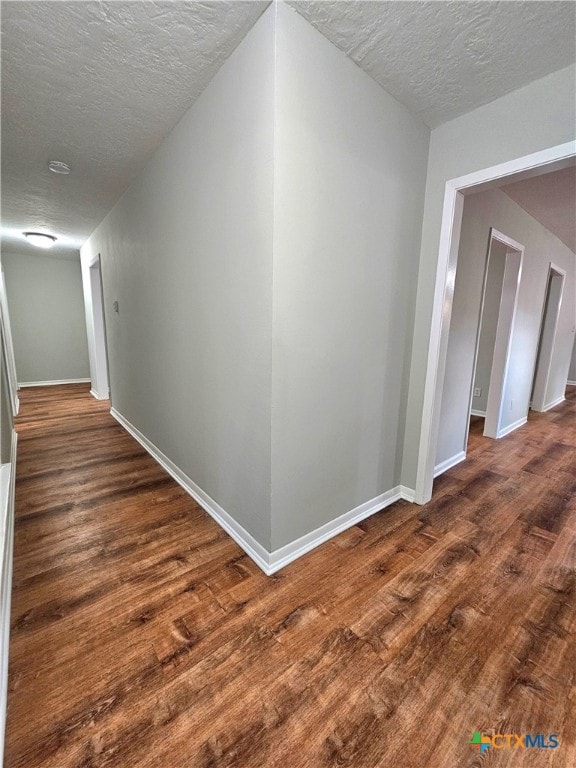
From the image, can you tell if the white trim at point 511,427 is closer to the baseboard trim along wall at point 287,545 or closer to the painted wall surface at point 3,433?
the baseboard trim along wall at point 287,545

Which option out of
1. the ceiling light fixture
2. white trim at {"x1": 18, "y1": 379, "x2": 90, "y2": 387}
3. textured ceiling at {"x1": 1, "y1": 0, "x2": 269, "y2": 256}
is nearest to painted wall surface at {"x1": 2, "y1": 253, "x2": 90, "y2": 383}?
white trim at {"x1": 18, "y1": 379, "x2": 90, "y2": 387}

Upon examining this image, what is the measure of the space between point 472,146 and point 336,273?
1.18m

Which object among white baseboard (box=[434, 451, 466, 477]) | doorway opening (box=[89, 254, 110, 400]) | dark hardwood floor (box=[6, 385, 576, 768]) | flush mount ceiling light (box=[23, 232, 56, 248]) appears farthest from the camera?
doorway opening (box=[89, 254, 110, 400])

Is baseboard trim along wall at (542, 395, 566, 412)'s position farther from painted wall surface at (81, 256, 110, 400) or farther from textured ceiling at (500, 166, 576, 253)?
painted wall surface at (81, 256, 110, 400)

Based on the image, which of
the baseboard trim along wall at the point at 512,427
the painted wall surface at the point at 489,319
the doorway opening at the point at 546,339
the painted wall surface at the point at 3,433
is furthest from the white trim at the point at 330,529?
the doorway opening at the point at 546,339

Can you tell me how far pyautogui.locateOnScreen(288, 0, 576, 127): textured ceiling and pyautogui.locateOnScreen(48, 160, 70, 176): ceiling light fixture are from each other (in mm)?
2287

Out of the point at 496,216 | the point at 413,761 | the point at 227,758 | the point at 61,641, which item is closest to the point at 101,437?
the point at 61,641

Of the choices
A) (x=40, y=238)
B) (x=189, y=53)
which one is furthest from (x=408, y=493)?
(x=40, y=238)

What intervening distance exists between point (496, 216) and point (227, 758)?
149 inches

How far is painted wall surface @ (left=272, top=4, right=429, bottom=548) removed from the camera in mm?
1400

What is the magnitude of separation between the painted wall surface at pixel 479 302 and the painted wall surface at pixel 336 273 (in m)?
0.70

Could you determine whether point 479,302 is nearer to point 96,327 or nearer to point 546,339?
point 546,339

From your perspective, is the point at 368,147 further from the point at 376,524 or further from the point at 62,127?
the point at 376,524

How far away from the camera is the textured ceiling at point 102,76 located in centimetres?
131
